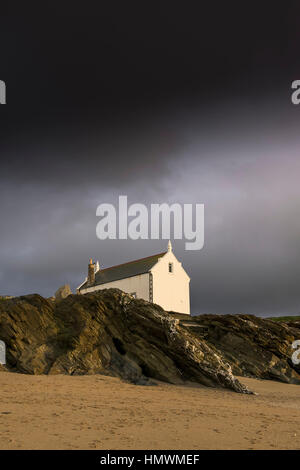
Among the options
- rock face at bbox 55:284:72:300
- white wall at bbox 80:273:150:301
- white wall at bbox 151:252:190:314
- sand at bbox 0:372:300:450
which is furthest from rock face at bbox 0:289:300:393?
white wall at bbox 151:252:190:314

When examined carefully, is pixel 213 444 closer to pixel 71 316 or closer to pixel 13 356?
pixel 13 356

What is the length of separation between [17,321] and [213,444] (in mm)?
9794

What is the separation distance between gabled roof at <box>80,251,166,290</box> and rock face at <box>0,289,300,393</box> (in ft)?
120

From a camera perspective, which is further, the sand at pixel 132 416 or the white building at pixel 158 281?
the white building at pixel 158 281

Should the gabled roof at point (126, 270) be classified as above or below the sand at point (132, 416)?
above

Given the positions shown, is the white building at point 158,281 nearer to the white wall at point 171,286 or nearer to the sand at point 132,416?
the white wall at point 171,286

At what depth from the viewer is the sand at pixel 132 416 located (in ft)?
24.0

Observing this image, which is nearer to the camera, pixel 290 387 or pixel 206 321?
pixel 290 387

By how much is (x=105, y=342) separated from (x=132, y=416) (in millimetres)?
6916

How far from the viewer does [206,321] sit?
977 inches

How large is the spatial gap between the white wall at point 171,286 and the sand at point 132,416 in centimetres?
3875

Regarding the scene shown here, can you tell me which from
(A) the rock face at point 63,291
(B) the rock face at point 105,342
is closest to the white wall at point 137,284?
(A) the rock face at point 63,291

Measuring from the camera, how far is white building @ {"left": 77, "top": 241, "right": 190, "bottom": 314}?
53156mm
